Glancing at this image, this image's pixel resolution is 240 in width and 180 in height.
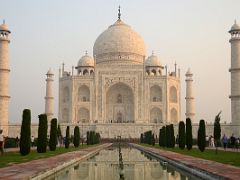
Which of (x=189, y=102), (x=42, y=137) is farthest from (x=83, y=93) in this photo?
(x=42, y=137)

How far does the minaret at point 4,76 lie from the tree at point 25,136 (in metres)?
13.4

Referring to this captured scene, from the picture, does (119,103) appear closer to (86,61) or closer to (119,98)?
(119,98)

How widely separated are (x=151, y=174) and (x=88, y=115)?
27.0 metres

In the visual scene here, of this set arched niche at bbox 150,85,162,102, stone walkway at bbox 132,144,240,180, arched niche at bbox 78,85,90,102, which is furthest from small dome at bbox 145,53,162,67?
stone walkway at bbox 132,144,240,180

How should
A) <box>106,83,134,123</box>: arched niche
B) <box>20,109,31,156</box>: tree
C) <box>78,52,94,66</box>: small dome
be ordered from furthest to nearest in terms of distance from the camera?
1. <box>78,52,94,66</box>: small dome
2. <box>106,83,134,123</box>: arched niche
3. <box>20,109,31,156</box>: tree

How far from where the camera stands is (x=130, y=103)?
3550 cm

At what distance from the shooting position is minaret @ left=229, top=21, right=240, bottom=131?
26.1m

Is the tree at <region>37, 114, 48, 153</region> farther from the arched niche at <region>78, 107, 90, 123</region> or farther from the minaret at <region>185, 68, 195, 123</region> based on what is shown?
the minaret at <region>185, 68, 195, 123</region>

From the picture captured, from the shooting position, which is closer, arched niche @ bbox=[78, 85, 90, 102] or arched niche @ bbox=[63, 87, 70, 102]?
arched niche @ bbox=[78, 85, 90, 102]

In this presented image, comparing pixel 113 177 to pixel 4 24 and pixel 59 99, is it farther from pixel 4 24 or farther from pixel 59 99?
pixel 59 99

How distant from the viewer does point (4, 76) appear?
2536 centimetres

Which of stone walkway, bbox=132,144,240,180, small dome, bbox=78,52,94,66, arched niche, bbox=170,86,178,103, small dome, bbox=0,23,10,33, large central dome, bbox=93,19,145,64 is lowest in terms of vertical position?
stone walkway, bbox=132,144,240,180

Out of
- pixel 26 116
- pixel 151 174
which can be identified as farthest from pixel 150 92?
pixel 151 174

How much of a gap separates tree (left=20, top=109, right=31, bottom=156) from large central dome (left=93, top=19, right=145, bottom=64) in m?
24.7
